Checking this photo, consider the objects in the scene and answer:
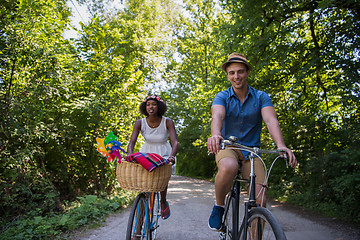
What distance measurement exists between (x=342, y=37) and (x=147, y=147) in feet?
16.4

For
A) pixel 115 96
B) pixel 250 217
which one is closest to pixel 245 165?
pixel 250 217

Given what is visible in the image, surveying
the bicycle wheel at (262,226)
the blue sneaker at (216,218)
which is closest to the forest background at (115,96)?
the blue sneaker at (216,218)

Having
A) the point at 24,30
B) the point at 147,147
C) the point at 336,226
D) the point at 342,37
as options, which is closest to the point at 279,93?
the point at 342,37

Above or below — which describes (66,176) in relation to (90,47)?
below

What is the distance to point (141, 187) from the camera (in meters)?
2.98

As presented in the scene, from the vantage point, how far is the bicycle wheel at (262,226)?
1.78m

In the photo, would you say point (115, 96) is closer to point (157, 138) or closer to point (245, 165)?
point (157, 138)

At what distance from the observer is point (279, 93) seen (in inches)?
332

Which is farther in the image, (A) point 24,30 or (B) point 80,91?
(B) point 80,91

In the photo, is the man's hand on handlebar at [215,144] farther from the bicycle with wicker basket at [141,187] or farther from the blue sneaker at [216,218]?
the bicycle with wicker basket at [141,187]

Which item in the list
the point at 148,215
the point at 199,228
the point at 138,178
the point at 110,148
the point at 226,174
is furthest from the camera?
the point at 199,228

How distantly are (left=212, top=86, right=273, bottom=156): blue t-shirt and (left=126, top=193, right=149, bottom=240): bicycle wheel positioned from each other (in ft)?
4.64

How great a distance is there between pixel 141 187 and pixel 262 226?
142 cm

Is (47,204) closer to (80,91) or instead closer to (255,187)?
(80,91)
